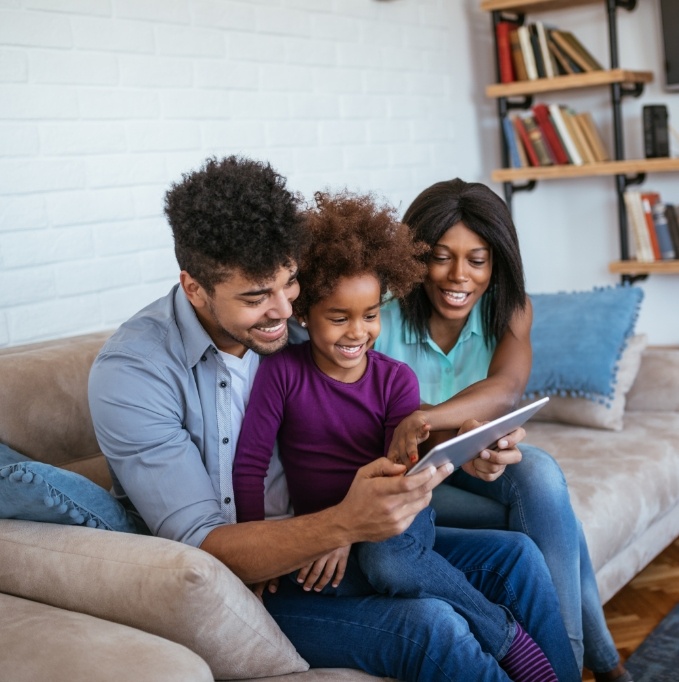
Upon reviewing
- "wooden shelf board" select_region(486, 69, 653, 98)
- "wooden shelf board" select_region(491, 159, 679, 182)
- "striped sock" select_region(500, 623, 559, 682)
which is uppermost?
"wooden shelf board" select_region(486, 69, 653, 98)

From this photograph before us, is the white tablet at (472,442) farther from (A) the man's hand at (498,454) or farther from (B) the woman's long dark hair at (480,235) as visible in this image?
(B) the woman's long dark hair at (480,235)

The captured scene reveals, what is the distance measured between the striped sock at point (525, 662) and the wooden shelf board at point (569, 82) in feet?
8.32

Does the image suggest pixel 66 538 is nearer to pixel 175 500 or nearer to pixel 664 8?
pixel 175 500

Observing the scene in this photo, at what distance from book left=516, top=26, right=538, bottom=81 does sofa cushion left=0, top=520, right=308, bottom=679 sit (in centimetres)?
289

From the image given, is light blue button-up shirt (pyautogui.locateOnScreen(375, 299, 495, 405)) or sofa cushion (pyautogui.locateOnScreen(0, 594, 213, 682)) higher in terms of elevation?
light blue button-up shirt (pyautogui.locateOnScreen(375, 299, 495, 405))

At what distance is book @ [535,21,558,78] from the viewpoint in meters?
3.76

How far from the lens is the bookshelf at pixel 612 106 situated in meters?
3.59

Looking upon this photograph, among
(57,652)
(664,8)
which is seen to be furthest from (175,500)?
(664,8)

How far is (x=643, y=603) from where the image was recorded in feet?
8.16

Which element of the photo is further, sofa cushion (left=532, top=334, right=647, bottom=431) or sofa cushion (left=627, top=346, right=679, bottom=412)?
sofa cushion (left=627, top=346, right=679, bottom=412)

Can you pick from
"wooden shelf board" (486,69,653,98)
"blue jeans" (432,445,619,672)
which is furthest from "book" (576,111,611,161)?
"blue jeans" (432,445,619,672)

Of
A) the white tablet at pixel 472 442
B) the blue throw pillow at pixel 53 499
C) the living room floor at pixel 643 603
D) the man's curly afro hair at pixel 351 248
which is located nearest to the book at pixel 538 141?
the living room floor at pixel 643 603

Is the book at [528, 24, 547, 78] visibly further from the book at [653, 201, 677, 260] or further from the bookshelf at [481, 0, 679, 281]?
the book at [653, 201, 677, 260]

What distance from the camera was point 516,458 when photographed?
1615mm
